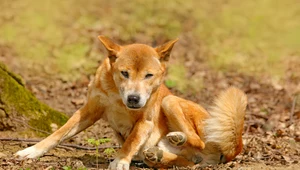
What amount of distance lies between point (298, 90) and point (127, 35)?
4.84 meters

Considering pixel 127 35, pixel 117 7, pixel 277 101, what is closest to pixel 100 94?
pixel 277 101

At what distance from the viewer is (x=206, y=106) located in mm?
10406

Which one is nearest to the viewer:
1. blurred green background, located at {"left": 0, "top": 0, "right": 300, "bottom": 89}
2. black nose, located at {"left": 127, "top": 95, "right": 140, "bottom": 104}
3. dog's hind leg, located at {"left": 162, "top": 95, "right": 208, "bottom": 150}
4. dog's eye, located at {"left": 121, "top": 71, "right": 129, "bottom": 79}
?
black nose, located at {"left": 127, "top": 95, "right": 140, "bottom": 104}

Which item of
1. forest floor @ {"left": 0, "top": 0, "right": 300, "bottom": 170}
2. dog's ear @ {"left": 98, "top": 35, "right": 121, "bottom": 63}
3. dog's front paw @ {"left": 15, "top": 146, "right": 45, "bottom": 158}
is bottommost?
dog's front paw @ {"left": 15, "top": 146, "right": 45, "bottom": 158}

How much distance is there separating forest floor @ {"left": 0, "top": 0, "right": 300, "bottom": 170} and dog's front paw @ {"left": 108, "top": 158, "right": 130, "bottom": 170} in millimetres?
1018

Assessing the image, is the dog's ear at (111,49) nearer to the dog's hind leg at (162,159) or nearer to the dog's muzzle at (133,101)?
the dog's muzzle at (133,101)

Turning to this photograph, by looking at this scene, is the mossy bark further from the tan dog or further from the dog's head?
the dog's head

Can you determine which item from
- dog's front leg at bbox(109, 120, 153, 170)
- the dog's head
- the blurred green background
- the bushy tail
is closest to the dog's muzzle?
the dog's head

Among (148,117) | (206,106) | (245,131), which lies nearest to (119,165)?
(148,117)

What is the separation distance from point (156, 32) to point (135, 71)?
339 inches

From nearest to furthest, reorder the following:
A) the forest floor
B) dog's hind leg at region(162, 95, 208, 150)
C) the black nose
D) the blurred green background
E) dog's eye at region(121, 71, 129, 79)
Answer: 1. the black nose
2. dog's eye at region(121, 71, 129, 79)
3. dog's hind leg at region(162, 95, 208, 150)
4. the forest floor
5. the blurred green background

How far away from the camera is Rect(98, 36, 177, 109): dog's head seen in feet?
20.0

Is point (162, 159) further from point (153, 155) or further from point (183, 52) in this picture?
point (183, 52)

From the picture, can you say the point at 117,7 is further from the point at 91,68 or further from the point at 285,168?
the point at 285,168
